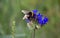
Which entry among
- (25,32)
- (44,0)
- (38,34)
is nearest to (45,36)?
(38,34)

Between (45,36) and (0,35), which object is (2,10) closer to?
(0,35)

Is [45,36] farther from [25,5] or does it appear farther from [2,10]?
[2,10]

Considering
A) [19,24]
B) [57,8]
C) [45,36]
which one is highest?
[57,8]

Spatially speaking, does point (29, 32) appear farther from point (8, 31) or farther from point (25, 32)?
point (8, 31)

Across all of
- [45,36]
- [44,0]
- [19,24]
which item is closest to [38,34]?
[45,36]

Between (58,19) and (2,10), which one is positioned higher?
(2,10)

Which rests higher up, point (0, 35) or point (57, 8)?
point (57, 8)
